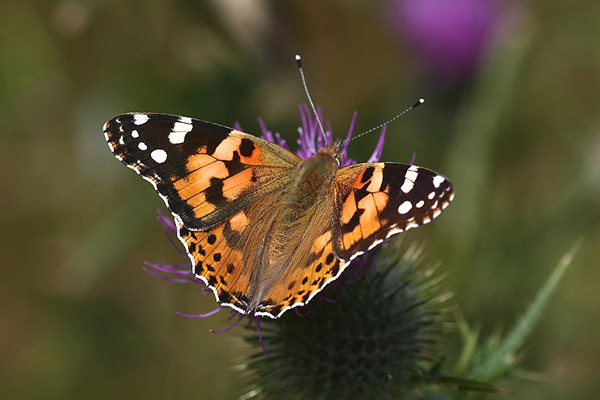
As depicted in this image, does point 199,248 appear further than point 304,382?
No

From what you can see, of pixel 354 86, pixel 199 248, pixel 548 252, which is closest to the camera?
pixel 199 248

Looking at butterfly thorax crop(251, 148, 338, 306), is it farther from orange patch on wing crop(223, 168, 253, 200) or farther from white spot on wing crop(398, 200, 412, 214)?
white spot on wing crop(398, 200, 412, 214)

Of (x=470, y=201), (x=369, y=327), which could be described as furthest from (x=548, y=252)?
(x=369, y=327)

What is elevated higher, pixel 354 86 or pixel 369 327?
pixel 354 86

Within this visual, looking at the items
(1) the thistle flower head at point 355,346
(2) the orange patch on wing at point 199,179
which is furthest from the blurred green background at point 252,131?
(2) the orange patch on wing at point 199,179

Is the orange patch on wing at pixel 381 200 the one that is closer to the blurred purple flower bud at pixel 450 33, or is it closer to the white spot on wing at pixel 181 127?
the white spot on wing at pixel 181 127

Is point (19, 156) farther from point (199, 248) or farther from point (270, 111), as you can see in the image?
point (199, 248)

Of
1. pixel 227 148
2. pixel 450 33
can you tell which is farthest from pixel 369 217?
pixel 450 33

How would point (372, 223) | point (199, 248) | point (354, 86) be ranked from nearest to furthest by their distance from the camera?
point (372, 223), point (199, 248), point (354, 86)

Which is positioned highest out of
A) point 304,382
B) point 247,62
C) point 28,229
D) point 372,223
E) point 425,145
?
point 247,62
